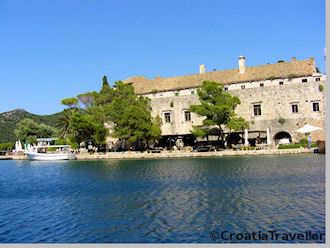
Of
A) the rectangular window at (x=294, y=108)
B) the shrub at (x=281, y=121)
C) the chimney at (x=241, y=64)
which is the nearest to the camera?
the rectangular window at (x=294, y=108)

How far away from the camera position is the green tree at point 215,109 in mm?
39969

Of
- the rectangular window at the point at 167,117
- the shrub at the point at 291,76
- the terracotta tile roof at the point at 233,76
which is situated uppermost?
the terracotta tile roof at the point at 233,76

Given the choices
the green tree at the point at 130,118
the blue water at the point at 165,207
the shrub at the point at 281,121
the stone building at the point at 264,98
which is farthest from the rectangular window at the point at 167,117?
the blue water at the point at 165,207

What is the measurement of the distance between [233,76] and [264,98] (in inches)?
190

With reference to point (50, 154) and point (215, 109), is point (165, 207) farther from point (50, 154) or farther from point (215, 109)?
point (50, 154)

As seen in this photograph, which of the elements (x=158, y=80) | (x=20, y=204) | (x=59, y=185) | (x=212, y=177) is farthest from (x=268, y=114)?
(x=20, y=204)

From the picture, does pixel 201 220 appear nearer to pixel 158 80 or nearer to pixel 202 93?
pixel 202 93

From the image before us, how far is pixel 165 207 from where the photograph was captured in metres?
14.6

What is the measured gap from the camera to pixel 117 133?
43969 mm

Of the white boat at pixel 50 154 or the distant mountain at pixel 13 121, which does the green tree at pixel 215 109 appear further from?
the distant mountain at pixel 13 121

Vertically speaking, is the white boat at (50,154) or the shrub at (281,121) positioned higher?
the shrub at (281,121)

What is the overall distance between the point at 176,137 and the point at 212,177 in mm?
27909

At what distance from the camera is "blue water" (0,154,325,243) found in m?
11.4

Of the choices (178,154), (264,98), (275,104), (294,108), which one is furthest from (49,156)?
(294,108)
